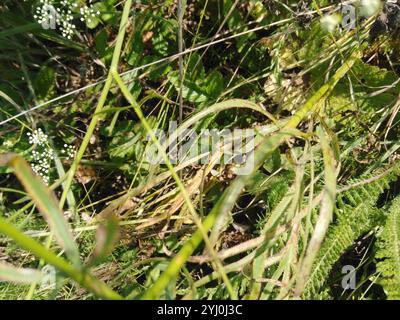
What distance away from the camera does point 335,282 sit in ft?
4.80

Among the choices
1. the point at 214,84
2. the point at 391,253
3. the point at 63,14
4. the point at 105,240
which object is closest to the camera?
the point at 105,240

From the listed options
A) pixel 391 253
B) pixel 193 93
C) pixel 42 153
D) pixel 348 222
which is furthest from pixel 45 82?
pixel 391 253

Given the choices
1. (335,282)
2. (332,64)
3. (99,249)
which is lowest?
(335,282)

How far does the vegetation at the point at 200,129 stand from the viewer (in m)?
1.42

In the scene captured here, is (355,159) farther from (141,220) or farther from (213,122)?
(141,220)

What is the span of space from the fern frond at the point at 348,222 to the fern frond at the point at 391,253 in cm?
5

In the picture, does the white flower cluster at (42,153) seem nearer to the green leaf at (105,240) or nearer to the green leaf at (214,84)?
the green leaf at (214,84)

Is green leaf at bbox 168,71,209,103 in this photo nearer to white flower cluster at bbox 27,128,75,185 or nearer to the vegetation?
the vegetation

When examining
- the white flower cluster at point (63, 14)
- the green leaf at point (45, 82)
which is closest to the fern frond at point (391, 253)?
the white flower cluster at point (63, 14)

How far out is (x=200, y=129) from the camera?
1.58 m

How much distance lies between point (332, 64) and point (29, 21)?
94 centimetres

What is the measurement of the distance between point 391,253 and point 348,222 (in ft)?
0.44

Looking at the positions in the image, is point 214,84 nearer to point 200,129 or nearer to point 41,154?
point 200,129

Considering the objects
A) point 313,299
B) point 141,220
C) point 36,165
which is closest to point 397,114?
point 313,299
